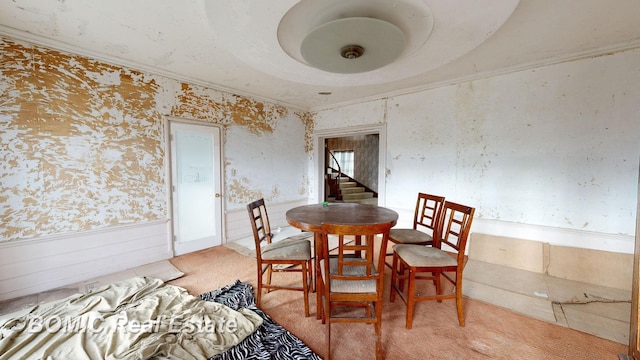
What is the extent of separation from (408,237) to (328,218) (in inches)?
40.2

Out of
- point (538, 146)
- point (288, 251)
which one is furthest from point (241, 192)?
point (538, 146)

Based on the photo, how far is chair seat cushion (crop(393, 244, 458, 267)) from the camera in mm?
1916

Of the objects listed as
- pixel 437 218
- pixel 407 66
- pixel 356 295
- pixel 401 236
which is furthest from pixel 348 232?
pixel 407 66

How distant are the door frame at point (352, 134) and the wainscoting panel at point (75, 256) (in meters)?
2.93

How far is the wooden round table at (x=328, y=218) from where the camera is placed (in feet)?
6.08

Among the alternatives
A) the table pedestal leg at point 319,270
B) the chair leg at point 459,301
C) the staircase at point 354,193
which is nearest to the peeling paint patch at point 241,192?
the table pedestal leg at point 319,270

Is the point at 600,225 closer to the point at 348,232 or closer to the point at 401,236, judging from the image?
the point at 401,236

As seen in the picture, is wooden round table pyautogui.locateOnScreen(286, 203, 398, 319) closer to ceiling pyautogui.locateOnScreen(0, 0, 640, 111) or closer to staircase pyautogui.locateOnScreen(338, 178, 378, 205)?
ceiling pyautogui.locateOnScreen(0, 0, 640, 111)

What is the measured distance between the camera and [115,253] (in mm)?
2861

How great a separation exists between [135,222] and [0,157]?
1.27 metres

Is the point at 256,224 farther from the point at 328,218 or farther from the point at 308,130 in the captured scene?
the point at 308,130

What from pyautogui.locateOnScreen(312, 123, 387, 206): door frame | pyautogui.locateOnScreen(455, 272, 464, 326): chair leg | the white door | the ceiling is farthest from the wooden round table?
the white door

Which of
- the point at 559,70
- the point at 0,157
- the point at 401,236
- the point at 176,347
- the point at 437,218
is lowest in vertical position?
the point at 176,347

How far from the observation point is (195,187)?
355 centimetres
